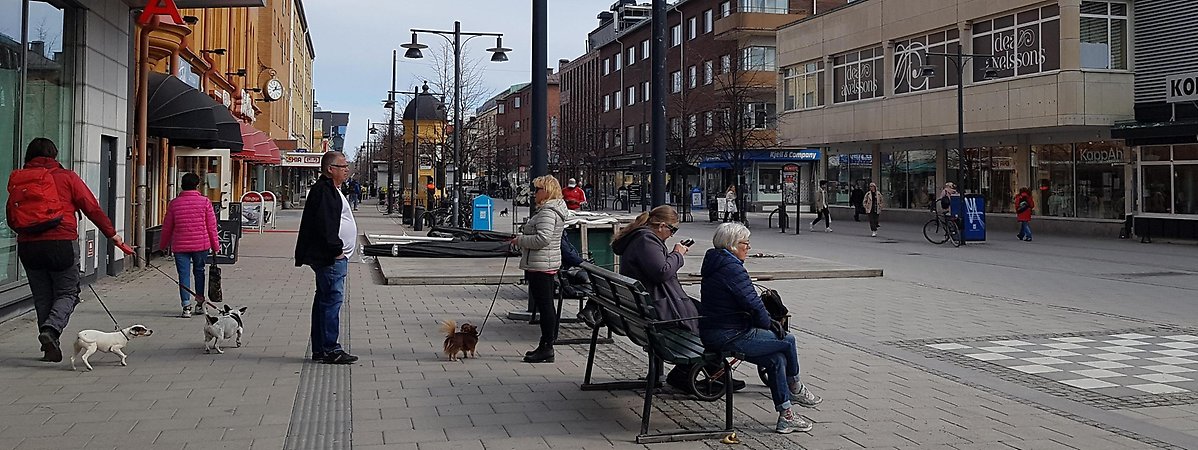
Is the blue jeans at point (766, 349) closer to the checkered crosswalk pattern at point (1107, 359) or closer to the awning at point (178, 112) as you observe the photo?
the checkered crosswalk pattern at point (1107, 359)

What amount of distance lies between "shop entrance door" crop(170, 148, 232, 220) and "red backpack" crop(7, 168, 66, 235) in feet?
54.7

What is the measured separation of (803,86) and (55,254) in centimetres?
3846

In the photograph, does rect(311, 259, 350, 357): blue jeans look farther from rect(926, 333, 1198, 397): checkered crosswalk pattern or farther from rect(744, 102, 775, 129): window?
rect(744, 102, 775, 129): window

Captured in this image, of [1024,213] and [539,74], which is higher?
[539,74]

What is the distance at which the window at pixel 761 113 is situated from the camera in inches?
2210

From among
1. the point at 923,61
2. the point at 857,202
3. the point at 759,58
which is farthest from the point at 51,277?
the point at 759,58

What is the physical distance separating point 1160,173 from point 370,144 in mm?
79270

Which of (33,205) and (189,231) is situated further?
(189,231)

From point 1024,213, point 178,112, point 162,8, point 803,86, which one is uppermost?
point 803,86

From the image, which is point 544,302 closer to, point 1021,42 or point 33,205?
point 33,205

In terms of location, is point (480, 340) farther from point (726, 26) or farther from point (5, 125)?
point (726, 26)

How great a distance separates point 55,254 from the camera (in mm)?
7938

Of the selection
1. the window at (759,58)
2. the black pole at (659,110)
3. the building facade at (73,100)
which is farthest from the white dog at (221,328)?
the window at (759,58)

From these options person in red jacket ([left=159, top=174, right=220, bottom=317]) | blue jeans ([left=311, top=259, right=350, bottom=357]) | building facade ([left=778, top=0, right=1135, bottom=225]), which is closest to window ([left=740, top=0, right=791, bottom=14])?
building facade ([left=778, top=0, right=1135, bottom=225])
